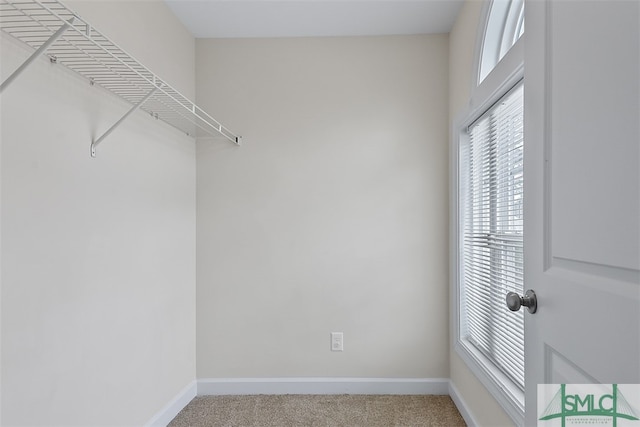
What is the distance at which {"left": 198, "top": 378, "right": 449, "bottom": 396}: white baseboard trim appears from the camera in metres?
2.41

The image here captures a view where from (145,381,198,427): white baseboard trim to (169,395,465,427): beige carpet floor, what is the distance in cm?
3

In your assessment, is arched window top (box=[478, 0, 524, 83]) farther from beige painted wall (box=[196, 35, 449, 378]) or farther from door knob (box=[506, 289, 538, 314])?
door knob (box=[506, 289, 538, 314])

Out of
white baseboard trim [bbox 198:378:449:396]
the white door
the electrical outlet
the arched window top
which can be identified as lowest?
white baseboard trim [bbox 198:378:449:396]

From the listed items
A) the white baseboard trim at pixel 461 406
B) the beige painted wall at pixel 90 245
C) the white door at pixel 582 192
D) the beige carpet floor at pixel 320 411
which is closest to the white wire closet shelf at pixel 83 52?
the beige painted wall at pixel 90 245

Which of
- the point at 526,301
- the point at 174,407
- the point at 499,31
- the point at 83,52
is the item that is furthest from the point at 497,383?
the point at 83,52

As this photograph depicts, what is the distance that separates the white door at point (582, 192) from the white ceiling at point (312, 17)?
1.42 meters

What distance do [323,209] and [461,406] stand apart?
4.65ft

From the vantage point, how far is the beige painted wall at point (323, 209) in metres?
2.44

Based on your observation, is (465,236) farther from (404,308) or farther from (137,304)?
(137,304)

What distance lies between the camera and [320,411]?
7.26 ft

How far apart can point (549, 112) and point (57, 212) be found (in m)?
1.56

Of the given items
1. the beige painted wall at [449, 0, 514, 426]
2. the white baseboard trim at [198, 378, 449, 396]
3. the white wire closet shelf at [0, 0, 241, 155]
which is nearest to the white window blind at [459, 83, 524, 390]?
the beige painted wall at [449, 0, 514, 426]

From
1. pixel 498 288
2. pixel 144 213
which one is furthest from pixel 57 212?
pixel 498 288

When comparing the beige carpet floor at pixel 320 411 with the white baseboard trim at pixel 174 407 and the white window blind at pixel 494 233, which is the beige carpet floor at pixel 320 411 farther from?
the white window blind at pixel 494 233
